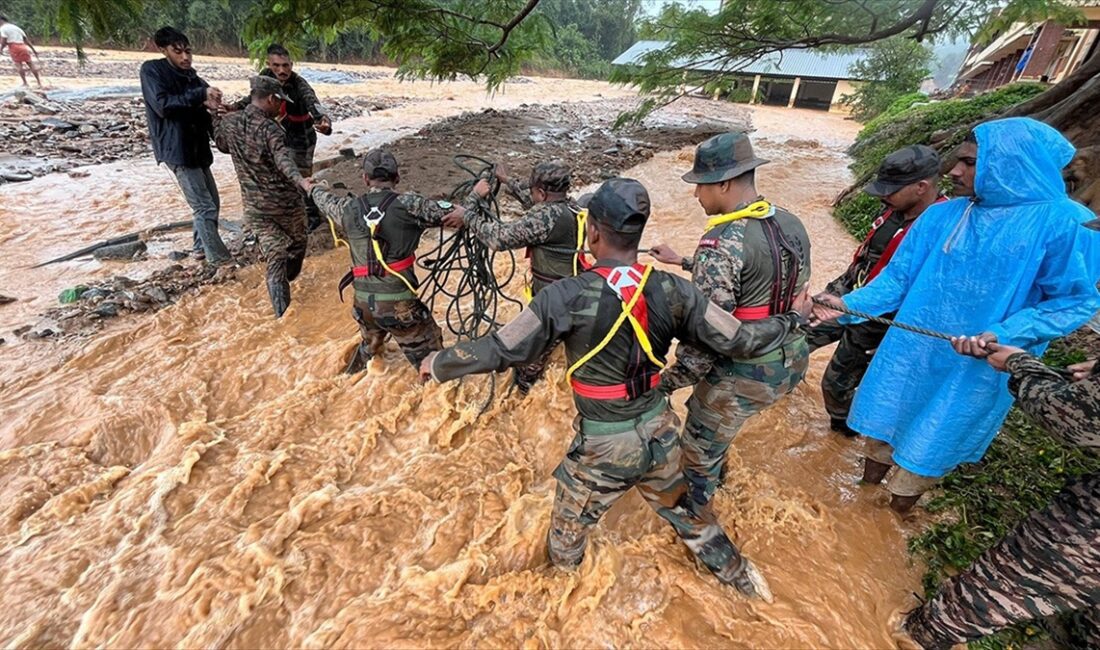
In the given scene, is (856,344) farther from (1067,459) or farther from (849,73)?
(849,73)

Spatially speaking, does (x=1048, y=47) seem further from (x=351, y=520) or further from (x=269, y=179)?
(x=351, y=520)

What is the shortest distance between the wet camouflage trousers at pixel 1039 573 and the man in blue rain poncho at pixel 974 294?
0.64 meters

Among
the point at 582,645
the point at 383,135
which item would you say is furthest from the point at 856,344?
the point at 383,135

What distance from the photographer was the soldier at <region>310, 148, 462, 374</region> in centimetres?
346

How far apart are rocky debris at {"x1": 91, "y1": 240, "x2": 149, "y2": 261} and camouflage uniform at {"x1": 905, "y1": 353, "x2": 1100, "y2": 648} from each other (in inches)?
308

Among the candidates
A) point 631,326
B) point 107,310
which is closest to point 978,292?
point 631,326

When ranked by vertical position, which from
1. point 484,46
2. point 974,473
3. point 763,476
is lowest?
point 763,476

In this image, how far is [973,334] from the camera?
2.49 m

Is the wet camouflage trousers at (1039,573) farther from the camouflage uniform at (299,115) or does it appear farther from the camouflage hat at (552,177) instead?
the camouflage uniform at (299,115)

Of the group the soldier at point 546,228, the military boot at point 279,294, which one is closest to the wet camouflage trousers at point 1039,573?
the soldier at point 546,228

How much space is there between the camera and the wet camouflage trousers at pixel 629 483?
222 centimetres

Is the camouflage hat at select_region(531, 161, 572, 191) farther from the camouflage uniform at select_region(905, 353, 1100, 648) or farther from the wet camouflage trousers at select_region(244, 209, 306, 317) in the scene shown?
the wet camouflage trousers at select_region(244, 209, 306, 317)

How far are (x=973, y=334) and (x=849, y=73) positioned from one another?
2924 cm

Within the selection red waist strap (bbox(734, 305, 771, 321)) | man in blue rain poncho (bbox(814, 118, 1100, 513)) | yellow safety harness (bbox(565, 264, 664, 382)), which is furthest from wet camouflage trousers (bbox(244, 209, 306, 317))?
man in blue rain poncho (bbox(814, 118, 1100, 513))
